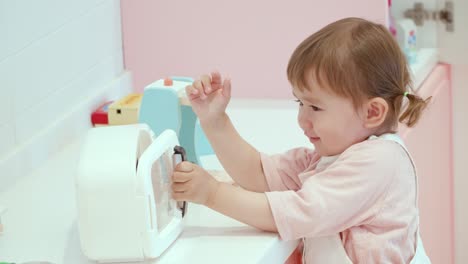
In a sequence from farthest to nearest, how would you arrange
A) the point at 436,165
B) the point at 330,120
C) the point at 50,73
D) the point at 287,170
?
the point at 436,165
the point at 50,73
the point at 287,170
the point at 330,120

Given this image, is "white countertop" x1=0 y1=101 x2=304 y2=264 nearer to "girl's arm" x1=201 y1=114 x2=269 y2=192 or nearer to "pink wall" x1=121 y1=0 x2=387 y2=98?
"girl's arm" x1=201 y1=114 x2=269 y2=192

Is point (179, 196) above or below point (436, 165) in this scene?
above

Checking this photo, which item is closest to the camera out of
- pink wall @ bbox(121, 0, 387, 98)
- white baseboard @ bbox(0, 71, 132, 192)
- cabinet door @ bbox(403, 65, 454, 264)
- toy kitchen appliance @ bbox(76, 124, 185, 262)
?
toy kitchen appliance @ bbox(76, 124, 185, 262)

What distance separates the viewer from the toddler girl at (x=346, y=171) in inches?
43.6

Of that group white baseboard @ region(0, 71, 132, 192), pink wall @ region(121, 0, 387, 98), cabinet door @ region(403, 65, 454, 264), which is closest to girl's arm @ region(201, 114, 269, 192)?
white baseboard @ region(0, 71, 132, 192)

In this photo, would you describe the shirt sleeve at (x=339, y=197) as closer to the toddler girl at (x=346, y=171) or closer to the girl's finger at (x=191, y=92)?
the toddler girl at (x=346, y=171)

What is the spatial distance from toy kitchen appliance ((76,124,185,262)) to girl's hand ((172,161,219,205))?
0.17 ft

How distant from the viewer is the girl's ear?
1.14 m

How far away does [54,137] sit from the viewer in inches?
60.9

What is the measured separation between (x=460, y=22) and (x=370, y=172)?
120cm

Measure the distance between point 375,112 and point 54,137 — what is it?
0.63 m

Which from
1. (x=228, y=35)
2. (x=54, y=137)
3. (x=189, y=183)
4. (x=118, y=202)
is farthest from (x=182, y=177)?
(x=228, y=35)

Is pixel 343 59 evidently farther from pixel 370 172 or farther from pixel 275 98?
pixel 275 98

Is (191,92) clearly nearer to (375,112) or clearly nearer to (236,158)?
(236,158)
